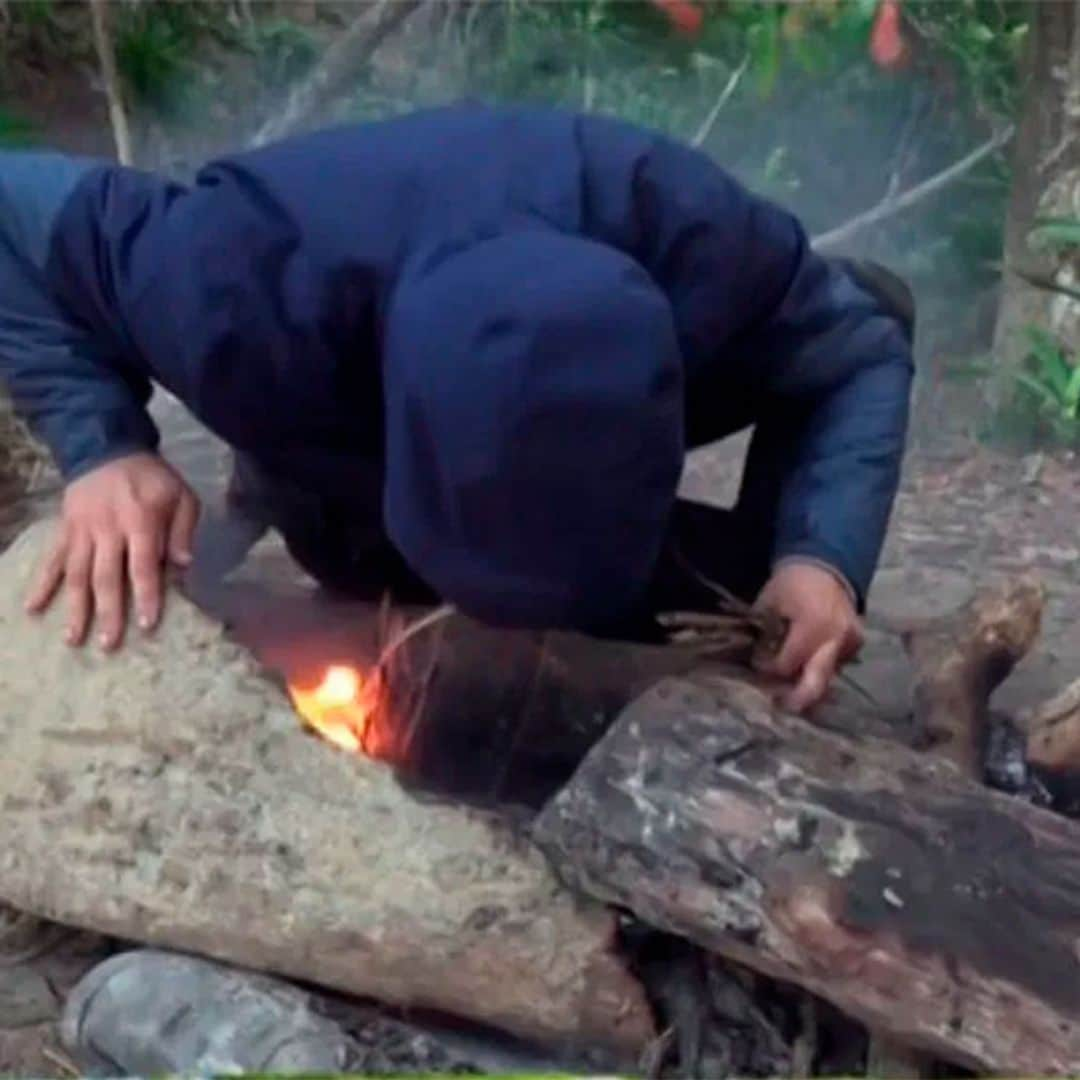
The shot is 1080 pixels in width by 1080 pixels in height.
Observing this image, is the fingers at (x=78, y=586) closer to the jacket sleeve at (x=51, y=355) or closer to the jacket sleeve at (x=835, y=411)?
the jacket sleeve at (x=51, y=355)

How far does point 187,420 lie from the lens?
8.57ft

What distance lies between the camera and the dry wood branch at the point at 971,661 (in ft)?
5.83

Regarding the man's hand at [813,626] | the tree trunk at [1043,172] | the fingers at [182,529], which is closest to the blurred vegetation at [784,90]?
the tree trunk at [1043,172]

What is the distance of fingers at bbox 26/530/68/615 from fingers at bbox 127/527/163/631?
5 centimetres

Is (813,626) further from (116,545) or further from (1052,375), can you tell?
(1052,375)

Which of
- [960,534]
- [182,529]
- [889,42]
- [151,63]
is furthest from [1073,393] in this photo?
[151,63]

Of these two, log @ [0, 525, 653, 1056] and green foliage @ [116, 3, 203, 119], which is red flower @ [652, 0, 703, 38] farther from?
log @ [0, 525, 653, 1056]

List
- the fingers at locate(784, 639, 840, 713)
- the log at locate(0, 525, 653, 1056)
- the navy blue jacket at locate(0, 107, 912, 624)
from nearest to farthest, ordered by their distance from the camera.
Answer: the navy blue jacket at locate(0, 107, 912, 624) → the log at locate(0, 525, 653, 1056) → the fingers at locate(784, 639, 840, 713)

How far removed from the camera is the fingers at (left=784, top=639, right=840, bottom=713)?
161 centimetres

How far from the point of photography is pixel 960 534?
2855 millimetres

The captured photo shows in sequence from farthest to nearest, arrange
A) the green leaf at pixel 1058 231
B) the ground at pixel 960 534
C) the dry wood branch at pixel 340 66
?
the dry wood branch at pixel 340 66 < the green leaf at pixel 1058 231 < the ground at pixel 960 534

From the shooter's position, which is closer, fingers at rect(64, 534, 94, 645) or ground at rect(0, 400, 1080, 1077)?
fingers at rect(64, 534, 94, 645)

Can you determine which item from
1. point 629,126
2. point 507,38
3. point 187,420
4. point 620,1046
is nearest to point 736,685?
point 620,1046

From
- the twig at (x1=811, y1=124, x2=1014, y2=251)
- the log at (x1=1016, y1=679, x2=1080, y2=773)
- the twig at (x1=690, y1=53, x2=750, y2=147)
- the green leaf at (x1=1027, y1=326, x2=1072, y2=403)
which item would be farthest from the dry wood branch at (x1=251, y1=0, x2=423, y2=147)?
the log at (x1=1016, y1=679, x2=1080, y2=773)
